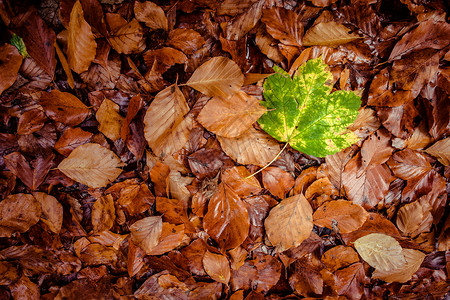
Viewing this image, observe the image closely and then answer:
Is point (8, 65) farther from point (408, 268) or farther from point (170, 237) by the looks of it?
point (408, 268)

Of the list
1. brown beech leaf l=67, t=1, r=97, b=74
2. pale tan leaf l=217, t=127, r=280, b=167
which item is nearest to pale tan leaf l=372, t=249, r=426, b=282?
pale tan leaf l=217, t=127, r=280, b=167

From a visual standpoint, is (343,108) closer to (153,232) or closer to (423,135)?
(423,135)

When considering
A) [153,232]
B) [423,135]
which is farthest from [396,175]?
[153,232]

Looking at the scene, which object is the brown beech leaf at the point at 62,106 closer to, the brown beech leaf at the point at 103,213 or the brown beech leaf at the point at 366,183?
the brown beech leaf at the point at 103,213

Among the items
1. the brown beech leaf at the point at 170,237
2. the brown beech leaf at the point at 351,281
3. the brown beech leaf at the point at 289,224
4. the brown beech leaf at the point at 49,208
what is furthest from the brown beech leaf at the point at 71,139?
the brown beech leaf at the point at 351,281

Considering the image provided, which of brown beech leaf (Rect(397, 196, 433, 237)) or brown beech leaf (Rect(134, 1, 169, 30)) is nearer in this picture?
brown beech leaf (Rect(134, 1, 169, 30))

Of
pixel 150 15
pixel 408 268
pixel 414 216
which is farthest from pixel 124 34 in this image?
pixel 408 268

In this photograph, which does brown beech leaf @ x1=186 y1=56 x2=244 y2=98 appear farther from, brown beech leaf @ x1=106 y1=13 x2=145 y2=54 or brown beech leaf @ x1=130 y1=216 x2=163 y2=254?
brown beech leaf @ x1=130 y1=216 x2=163 y2=254
